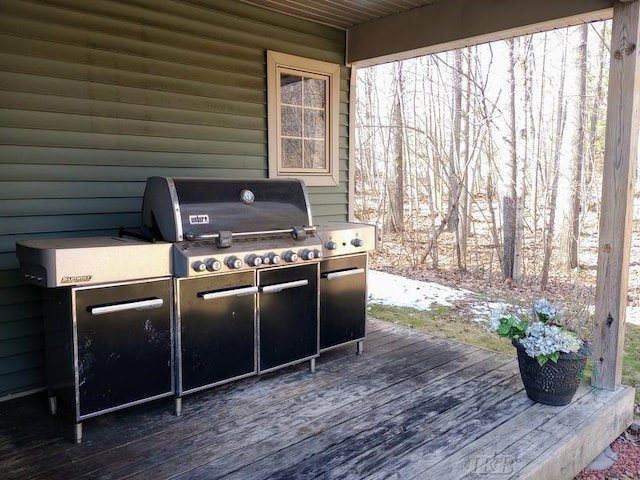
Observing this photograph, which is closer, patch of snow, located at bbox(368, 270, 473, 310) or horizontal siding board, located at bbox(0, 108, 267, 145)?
horizontal siding board, located at bbox(0, 108, 267, 145)

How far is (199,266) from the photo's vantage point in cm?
260

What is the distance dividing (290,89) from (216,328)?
7.27ft

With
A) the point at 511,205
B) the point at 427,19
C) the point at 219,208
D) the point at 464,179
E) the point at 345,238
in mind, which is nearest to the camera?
the point at 219,208

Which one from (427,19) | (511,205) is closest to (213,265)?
(427,19)

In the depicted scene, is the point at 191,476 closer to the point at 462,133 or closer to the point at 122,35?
the point at 122,35

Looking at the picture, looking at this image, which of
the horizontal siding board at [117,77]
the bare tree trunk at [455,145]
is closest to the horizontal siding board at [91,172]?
the horizontal siding board at [117,77]

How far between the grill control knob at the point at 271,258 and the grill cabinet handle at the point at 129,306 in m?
0.61

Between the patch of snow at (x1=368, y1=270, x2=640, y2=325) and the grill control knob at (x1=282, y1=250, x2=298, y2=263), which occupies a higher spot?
the grill control knob at (x1=282, y1=250, x2=298, y2=263)

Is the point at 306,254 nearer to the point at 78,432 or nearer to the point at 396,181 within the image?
the point at 78,432

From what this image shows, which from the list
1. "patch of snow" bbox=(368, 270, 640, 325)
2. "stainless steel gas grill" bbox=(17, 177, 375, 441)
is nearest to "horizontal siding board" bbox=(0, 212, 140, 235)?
"stainless steel gas grill" bbox=(17, 177, 375, 441)

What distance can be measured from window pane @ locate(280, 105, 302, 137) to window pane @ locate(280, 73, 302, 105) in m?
0.06

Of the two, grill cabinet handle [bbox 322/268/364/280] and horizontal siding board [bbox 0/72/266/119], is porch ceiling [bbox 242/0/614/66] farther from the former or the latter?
grill cabinet handle [bbox 322/268/364/280]

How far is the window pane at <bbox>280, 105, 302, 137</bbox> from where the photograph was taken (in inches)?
161

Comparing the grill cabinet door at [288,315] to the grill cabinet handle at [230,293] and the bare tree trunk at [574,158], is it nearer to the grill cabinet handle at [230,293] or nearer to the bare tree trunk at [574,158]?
the grill cabinet handle at [230,293]
